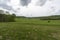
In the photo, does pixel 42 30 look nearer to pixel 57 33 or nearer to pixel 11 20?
pixel 57 33

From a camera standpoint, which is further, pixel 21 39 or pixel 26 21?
pixel 26 21

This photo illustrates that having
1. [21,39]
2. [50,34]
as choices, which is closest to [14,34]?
[21,39]

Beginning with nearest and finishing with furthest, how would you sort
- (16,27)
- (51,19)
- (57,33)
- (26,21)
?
(57,33), (16,27), (26,21), (51,19)

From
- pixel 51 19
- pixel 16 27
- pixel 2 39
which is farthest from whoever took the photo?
pixel 51 19

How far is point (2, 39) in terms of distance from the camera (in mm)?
5617

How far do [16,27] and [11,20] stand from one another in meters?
1.12

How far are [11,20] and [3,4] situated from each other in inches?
38.7

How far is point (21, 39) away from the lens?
5.64 m

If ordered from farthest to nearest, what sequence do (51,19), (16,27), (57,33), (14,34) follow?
(51,19), (16,27), (57,33), (14,34)

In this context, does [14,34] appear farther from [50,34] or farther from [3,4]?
[3,4]

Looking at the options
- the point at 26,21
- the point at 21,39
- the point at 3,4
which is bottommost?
the point at 21,39

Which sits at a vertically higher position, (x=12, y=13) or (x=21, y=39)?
(x=12, y=13)

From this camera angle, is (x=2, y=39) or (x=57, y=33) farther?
(x=57, y=33)

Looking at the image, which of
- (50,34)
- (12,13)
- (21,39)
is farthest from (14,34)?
(12,13)
